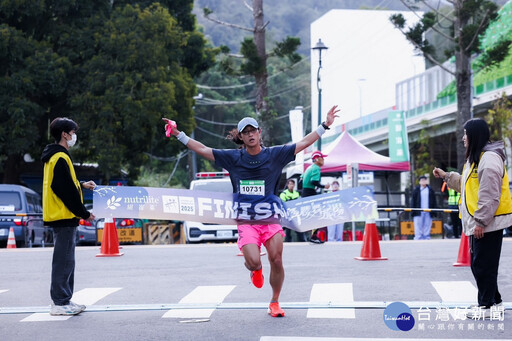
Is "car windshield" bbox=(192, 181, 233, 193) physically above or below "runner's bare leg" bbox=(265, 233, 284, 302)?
above

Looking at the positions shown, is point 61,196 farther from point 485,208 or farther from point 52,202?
point 485,208

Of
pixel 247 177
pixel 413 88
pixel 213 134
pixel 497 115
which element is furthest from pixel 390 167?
pixel 213 134

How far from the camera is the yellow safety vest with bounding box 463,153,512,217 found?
785cm

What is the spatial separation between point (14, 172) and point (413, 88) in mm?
38313

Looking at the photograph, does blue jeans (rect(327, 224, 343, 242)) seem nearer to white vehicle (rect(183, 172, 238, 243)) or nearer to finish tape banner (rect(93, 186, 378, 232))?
white vehicle (rect(183, 172, 238, 243))

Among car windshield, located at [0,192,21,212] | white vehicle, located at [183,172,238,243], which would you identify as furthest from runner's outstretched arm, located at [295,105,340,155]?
car windshield, located at [0,192,21,212]

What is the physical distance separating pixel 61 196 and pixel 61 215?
0.59 feet

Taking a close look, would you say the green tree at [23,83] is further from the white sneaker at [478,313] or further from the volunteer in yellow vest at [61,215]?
the white sneaker at [478,313]

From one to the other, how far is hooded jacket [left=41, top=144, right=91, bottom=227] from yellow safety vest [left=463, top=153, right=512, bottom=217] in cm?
351

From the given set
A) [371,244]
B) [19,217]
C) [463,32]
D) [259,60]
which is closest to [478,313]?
[371,244]

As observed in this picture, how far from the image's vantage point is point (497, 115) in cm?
3531

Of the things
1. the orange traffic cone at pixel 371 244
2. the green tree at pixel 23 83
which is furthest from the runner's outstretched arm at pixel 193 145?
the green tree at pixel 23 83

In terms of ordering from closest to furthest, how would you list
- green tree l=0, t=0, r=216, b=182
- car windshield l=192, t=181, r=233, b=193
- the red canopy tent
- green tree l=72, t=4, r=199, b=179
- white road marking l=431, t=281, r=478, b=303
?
white road marking l=431, t=281, r=478, b=303, car windshield l=192, t=181, r=233, b=193, the red canopy tent, green tree l=0, t=0, r=216, b=182, green tree l=72, t=4, r=199, b=179

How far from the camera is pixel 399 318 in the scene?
7555mm
